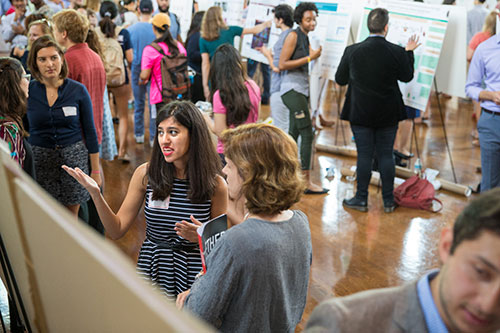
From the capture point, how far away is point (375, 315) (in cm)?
95

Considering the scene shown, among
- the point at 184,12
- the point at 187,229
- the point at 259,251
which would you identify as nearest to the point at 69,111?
the point at 187,229

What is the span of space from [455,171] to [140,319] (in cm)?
608

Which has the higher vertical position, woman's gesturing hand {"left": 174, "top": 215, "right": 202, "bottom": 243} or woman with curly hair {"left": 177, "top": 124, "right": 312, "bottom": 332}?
woman with curly hair {"left": 177, "top": 124, "right": 312, "bottom": 332}

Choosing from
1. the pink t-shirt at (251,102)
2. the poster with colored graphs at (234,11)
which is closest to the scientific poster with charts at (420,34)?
the pink t-shirt at (251,102)

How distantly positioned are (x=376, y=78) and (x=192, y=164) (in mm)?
2697

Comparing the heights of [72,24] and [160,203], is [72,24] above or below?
above

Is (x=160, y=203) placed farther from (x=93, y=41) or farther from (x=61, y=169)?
(x=93, y=41)

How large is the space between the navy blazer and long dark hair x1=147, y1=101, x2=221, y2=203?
2.52 meters

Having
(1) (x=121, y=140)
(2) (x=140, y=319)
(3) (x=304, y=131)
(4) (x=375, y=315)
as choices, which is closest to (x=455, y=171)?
(3) (x=304, y=131)

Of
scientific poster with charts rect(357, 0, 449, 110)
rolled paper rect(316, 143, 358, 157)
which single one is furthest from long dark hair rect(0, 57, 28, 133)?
rolled paper rect(316, 143, 358, 157)

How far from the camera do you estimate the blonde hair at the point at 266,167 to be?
67.5 inches

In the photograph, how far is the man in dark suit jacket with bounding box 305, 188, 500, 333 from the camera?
34.4 inches

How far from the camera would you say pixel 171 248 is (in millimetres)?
2375

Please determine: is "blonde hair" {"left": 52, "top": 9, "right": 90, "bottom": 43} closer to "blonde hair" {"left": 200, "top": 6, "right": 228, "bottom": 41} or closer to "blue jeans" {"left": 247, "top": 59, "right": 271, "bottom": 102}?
"blonde hair" {"left": 200, "top": 6, "right": 228, "bottom": 41}
